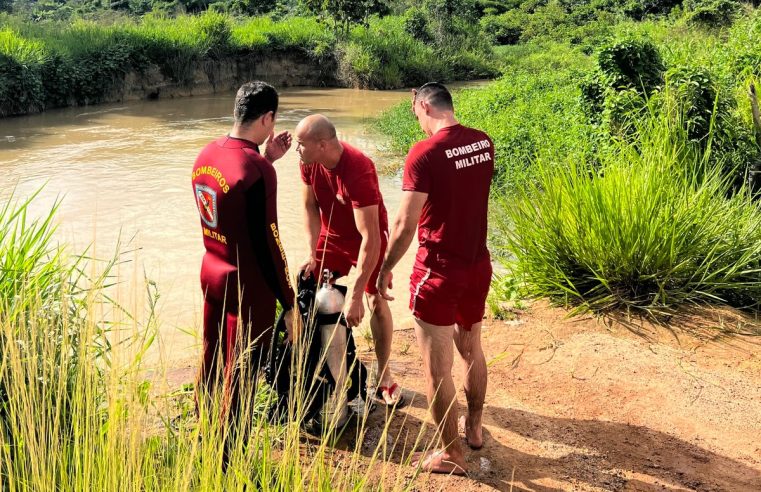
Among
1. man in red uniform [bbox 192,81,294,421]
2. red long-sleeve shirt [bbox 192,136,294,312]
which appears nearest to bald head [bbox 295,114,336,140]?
man in red uniform [bbox 192,81,294,421]

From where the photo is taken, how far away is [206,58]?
23.8 m

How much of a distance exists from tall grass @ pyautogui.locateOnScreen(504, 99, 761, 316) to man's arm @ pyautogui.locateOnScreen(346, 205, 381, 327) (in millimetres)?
2114

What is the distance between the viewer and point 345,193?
3.97 metres

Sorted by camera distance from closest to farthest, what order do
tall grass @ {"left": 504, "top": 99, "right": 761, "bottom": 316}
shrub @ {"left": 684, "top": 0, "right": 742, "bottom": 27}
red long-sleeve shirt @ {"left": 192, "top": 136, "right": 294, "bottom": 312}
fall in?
red long-sleeve shirt @ {"left": 192, "top": 136, "right": 294, "bottom": 312}, tall grass @ {"left": 504, "top": 99, "right": 761, "bottom": 316}, shrub @ {"left": 684, "top": 0, "right": 742, "bottom": 27}

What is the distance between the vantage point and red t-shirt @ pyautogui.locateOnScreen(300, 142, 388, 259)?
3842 millimetres

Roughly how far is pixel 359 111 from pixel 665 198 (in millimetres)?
15650

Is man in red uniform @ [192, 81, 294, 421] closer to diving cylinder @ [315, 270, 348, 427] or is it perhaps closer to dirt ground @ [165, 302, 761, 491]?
diving cylinder @ [315, 270, 348, 427]

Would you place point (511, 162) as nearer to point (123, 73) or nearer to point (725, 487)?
point (725, 487)

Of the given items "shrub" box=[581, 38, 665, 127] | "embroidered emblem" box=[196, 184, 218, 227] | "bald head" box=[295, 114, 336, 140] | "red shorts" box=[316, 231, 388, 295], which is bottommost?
"red shorts" box=[316, 231, 388, 295]

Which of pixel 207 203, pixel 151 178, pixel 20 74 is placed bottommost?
pixel 151 178

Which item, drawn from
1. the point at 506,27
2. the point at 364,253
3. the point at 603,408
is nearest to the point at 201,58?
the point at 364,253

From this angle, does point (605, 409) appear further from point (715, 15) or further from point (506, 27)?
point (506, 27)

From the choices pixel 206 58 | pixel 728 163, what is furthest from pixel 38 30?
pixel 728 163

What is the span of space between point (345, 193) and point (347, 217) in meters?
0.26
